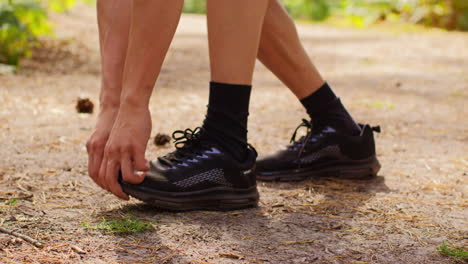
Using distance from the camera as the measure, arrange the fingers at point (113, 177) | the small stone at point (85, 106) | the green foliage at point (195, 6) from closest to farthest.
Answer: the fingers at point (113, 177) → the small stone at point (85, 106) → the green foliage at point (195, 6)

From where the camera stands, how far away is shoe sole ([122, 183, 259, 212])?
5.39ft

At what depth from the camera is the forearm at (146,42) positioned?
1.56 m

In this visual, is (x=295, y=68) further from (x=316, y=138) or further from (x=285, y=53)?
(x=316, y=138)

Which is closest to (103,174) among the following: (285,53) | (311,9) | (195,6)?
(285,53)

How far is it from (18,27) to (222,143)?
3.35 metres

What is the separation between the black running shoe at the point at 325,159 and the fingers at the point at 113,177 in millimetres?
599

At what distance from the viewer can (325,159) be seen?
6.84 feet

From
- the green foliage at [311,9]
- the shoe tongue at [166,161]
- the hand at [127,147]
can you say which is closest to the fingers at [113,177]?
the hand at [127,147]

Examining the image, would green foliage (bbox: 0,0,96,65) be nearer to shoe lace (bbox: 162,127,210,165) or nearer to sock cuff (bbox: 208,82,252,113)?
shoe lace (bbox: 162,127,210,165)

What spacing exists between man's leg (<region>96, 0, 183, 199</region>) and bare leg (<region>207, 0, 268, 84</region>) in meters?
0.12

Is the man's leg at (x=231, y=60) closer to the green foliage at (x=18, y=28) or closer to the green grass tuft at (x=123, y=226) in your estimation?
the green grass tuft at (x=123, y=226)

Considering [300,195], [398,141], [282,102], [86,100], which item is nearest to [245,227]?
[300,195]

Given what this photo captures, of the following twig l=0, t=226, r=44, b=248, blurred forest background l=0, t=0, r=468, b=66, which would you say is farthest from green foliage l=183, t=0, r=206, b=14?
twig l=0, t=226, r=44, b=248

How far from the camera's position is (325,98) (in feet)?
6.75
